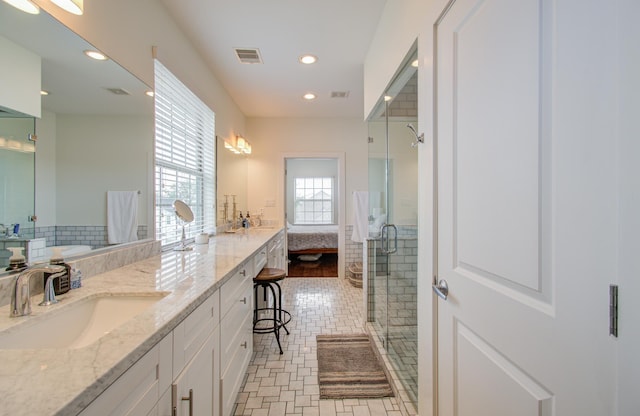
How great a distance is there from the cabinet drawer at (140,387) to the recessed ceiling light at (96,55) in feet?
4.73

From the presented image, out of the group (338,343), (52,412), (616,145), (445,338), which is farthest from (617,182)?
(338,343)

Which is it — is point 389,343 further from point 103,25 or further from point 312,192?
point 312,192

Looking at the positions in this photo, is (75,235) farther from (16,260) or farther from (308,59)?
(308,59)

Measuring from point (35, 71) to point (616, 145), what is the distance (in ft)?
6.10

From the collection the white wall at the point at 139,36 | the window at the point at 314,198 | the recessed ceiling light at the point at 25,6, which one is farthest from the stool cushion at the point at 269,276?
the window at the point at 314,198

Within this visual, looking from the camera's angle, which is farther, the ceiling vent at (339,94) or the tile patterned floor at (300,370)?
the ceiling vent at (339,94)

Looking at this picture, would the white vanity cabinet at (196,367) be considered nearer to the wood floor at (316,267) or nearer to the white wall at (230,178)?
the white wall at (230,178)

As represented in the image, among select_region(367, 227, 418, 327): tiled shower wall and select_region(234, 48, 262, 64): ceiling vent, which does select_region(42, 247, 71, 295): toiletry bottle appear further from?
select_region(234, 48, 262, 64): ceiling vent

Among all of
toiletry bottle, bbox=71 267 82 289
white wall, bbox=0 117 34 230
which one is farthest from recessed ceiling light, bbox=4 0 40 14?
toiletry bottle, bbox=71 267 82 289

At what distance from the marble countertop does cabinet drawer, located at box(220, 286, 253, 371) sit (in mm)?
297

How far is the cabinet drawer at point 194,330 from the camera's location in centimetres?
94

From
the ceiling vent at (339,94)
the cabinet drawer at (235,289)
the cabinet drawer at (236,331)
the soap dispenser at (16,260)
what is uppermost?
the ceiling vent at (339,94)

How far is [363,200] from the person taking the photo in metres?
4.48

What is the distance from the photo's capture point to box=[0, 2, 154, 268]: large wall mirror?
1081 mm
